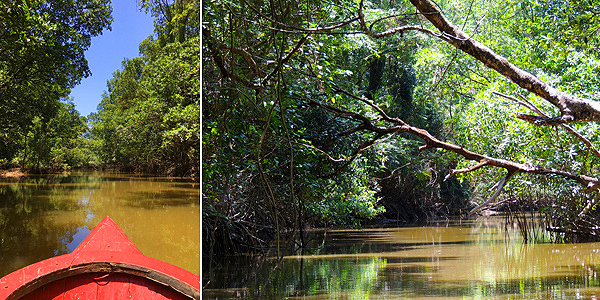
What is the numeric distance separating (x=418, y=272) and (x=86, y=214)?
3755mm

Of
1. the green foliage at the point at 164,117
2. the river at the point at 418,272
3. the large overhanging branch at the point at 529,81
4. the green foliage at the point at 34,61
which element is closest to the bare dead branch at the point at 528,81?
the large overhanging branch at the point at 529,81

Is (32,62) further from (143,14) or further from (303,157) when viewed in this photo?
(303,157)

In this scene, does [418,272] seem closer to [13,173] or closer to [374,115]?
[374,115]

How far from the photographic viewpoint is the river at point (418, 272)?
2.96 metres

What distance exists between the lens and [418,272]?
3.75m

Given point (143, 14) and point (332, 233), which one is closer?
point (143, 14)

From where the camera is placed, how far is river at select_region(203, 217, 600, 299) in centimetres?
296

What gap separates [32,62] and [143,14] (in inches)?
40.9

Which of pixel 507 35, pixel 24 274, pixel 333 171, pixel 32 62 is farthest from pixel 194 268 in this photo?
pixel 507 35

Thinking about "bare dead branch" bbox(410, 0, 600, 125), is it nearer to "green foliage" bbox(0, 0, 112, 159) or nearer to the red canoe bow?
"green foliage" bbox(0, 0, 112, 159)

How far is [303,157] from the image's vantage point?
384 cm

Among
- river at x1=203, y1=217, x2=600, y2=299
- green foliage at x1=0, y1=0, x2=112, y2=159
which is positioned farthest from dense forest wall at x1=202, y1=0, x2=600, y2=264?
green foliage at x1=0, y1=0, x2=112, y2=159

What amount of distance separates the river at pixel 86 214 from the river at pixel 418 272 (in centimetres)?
65

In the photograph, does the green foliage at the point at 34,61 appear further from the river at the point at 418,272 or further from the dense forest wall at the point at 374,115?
the river at the point at 418,272
